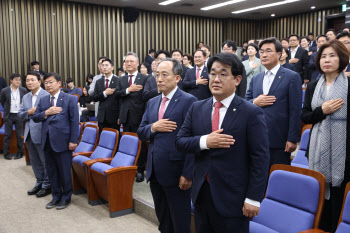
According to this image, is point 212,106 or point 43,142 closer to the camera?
point 212,106

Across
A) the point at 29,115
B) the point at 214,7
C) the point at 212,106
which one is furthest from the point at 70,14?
the point at 212,106

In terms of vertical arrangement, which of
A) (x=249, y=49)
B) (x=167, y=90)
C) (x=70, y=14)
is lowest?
(x=167, y=90)

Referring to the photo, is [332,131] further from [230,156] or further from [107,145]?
[107,145]

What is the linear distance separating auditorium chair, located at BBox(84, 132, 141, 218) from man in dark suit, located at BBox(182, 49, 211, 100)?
0.91m

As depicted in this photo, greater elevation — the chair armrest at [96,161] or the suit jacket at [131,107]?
the suit jacket at [131,107]

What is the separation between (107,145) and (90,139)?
1.81ft

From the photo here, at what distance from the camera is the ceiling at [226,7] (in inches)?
364

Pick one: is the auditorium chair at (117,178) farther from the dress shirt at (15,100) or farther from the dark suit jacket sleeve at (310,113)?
the dress shirt at (15,100)

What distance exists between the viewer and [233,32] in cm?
1227

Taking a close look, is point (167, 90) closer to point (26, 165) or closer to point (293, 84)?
point (293, 84)

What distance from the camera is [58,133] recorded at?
346 cm

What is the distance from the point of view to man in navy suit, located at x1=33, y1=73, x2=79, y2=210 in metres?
3.46

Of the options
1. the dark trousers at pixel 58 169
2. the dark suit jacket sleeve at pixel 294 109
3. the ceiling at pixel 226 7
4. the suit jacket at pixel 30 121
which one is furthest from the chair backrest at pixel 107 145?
the ceiling at pixel 226 7

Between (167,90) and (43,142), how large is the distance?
6.17ft
